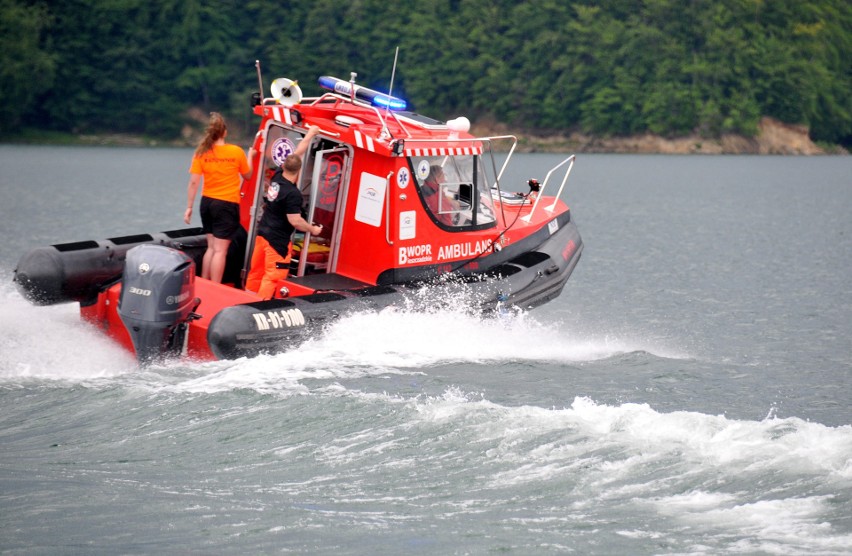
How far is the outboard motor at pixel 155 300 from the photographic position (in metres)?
9.09

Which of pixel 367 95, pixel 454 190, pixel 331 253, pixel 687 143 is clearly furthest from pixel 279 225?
pixel 687 143

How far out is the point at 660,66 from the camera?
73625 mm

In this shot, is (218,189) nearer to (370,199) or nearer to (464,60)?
(370,199)

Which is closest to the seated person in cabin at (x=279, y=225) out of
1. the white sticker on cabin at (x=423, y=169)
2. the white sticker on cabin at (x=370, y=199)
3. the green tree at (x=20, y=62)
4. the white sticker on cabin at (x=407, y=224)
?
the white sticker on cabin at (x=370, y=199)

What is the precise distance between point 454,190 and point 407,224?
900 millimetres

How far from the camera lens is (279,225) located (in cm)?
1017

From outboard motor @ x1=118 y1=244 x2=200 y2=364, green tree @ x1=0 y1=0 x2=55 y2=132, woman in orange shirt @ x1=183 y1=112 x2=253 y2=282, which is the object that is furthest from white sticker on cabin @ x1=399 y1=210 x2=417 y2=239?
green tree @ x1=0 y1=0 x2=55 y2=132

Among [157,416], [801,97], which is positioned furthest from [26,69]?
[157,416]

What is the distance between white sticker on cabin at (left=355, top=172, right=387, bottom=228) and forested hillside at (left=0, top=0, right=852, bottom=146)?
2395 inches

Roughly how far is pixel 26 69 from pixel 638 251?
54.4 metres

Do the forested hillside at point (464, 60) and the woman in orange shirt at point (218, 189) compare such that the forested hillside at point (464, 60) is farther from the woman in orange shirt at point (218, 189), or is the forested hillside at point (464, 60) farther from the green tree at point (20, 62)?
the woman in orange shirt at point (218, 189)

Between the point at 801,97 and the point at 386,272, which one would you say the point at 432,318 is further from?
the point at 801,97

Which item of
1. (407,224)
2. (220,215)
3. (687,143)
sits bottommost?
(687,143)

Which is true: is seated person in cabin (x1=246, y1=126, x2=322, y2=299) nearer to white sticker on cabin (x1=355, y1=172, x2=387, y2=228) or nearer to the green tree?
white sticker on cabin (x1=355, y1=172, x2=387, y2=228)
